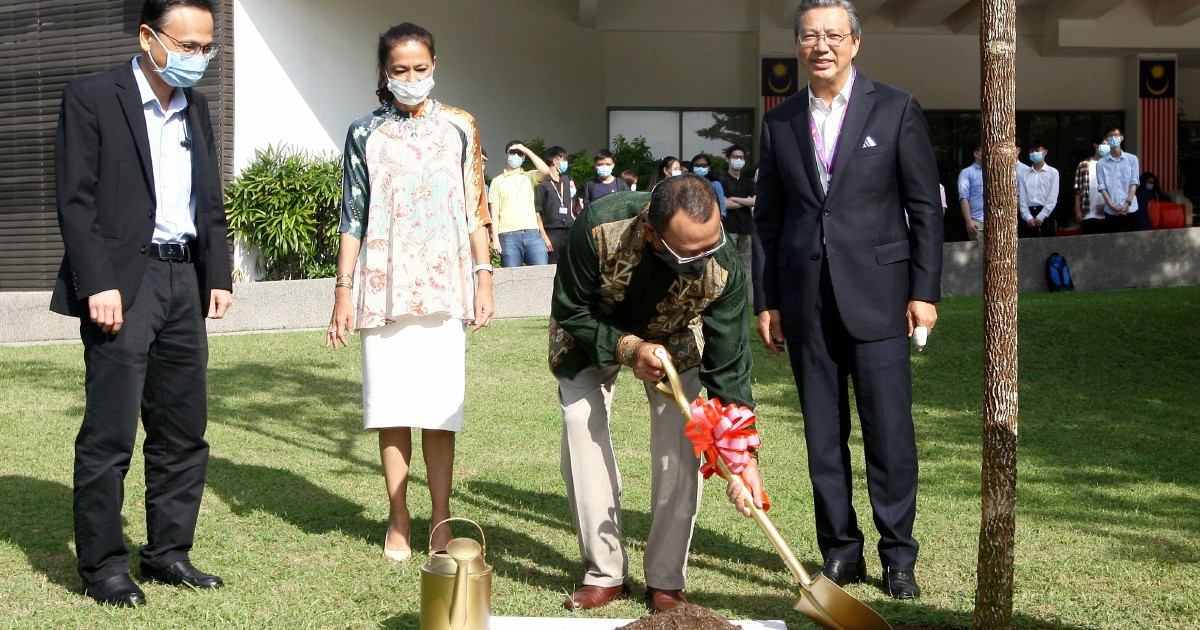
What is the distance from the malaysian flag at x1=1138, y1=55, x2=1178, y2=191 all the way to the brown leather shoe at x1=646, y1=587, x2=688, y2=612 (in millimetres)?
23410

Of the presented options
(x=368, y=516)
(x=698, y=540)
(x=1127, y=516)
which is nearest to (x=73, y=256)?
(x=368, y=516)

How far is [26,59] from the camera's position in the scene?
17.2m

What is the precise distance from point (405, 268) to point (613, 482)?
4.01 ft

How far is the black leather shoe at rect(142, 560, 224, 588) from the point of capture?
450 cm

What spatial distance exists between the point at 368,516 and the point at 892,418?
2.50 m

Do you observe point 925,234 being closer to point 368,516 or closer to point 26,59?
point 368,516

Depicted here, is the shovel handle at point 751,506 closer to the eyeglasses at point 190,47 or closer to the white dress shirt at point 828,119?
the white dress shirt at point 828,119

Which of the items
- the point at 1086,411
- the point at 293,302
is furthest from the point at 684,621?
the point at 293,302

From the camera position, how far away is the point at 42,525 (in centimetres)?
543

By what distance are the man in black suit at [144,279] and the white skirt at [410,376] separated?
0.64 metres

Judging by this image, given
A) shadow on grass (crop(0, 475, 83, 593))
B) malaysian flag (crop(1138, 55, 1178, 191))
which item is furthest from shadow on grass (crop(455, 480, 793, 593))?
malaysian flag (crop(1138, 55, 1178, 191))

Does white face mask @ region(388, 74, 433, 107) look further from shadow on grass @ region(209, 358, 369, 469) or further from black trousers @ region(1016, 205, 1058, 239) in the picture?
black trousers @ region(1016, 205, 1058, 239)

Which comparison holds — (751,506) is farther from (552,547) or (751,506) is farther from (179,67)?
(179,67)

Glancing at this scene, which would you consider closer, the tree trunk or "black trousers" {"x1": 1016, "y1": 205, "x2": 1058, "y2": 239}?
the tree trunk
